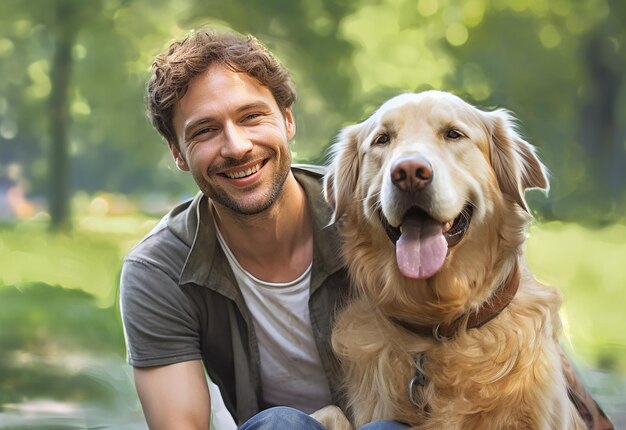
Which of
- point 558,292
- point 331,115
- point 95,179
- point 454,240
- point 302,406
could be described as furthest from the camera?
point 95,179

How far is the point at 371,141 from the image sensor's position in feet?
6.46

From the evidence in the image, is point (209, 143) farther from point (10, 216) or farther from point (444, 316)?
point (10, 216)

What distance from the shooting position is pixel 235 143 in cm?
199

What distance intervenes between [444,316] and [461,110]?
0.52m

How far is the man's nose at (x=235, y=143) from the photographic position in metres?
1.99

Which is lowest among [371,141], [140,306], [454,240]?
[140,306]

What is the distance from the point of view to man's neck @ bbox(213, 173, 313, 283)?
2117 millimetres

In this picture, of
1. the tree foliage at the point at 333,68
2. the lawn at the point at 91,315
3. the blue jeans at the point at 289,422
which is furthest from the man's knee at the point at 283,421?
the tree foliage at the point at 333,68

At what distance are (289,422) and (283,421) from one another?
15 millimetres

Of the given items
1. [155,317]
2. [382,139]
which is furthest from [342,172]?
[155,317]

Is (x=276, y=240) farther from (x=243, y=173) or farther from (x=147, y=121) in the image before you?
(x=147, y=121)

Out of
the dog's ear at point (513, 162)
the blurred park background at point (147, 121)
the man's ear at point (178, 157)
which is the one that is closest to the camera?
the dog's ear at point (513, 162)

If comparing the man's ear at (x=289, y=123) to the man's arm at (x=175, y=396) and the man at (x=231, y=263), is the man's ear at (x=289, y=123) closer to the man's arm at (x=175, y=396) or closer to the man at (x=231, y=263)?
the man at (x=231, y=263)

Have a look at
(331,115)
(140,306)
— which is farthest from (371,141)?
(331,115)
